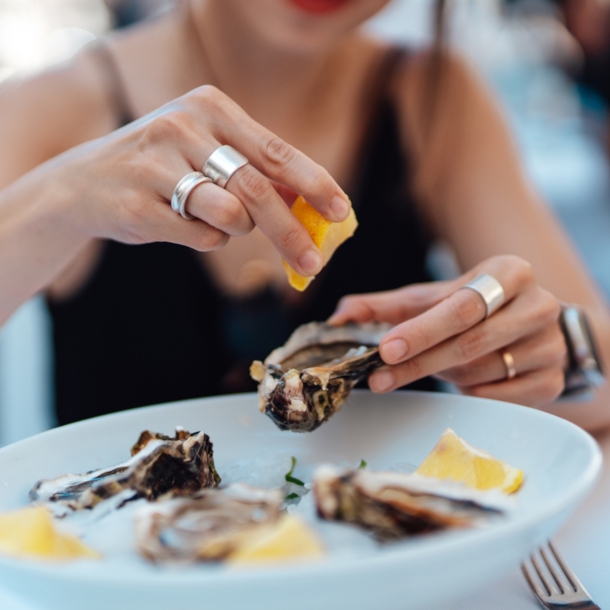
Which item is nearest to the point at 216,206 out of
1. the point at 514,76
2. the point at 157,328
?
the point at 157,328

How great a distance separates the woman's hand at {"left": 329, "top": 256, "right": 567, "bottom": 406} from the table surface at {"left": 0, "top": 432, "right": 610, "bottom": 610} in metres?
0.16

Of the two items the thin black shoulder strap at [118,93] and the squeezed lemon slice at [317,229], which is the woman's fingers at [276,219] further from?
the thin black shoulder strap at [118,93]

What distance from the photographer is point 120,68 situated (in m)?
1.42

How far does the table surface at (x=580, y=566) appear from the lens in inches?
20.6

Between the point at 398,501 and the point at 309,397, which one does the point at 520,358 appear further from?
the point at 398,501

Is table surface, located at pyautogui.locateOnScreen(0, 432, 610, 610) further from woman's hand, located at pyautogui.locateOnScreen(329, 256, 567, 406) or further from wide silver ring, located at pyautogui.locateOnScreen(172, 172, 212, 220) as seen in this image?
wide silver ring, located at pyautogui.locateOnScreen(172, 172, 212, 220)

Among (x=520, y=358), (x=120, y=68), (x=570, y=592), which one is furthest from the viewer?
(x=120, y=68)

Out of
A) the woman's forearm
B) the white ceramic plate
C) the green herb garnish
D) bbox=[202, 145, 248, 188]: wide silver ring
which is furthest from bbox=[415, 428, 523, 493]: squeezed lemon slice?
the woman's forearm

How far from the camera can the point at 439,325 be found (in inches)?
26.8

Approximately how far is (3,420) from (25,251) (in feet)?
5.06

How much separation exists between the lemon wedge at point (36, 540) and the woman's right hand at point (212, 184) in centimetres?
32

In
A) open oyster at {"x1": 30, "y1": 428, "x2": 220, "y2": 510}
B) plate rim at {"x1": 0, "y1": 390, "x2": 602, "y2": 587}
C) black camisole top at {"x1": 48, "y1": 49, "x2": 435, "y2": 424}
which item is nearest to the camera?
plate rim at {"x1": 0, "y1": 390, "x2": 602, "y2": 587}

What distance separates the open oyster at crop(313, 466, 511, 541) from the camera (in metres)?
0.41

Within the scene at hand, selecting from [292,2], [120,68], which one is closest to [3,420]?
[120,68]
